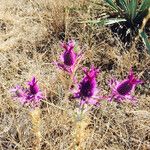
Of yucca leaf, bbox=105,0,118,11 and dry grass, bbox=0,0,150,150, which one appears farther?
yucca leaf, bbox=105,0,118,11

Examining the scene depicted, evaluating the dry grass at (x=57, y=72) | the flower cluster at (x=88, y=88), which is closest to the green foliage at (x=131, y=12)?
the dry grass at (x=57, y=72)

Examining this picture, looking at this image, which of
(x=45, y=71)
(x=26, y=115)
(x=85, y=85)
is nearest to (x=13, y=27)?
(x=45, y=71)

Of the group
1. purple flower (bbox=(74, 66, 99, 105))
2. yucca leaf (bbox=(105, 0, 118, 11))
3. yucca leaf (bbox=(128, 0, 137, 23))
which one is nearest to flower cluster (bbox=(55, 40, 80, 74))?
purple flower (bbox=(74, 66, 99, 105))

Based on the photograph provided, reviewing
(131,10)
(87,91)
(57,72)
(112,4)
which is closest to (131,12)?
(131,10)

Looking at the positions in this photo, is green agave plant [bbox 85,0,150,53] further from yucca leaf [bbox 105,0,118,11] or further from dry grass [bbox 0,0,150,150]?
dry grass [bbox 0,0,150,150]

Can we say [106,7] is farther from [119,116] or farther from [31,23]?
[119,116]

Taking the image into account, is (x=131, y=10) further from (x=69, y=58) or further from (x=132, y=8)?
(x=69, y=58)

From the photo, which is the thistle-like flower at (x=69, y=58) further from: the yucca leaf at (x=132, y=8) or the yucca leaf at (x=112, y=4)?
the yucca leaf at (x=112, y=4)
